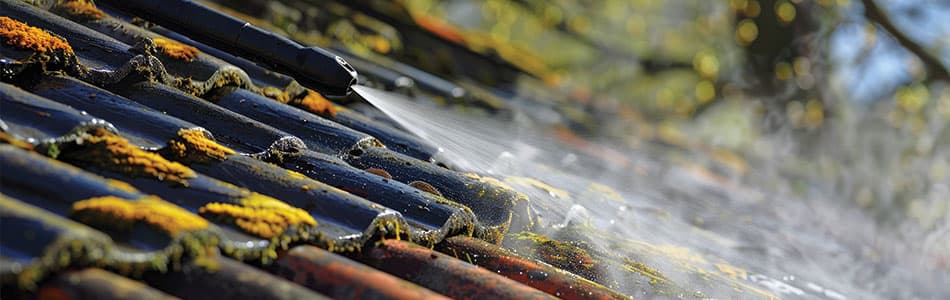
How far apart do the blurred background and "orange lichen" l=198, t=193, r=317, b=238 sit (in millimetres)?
1698

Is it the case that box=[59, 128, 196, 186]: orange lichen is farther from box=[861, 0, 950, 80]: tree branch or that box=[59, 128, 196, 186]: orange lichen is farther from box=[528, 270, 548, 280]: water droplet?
box=[861, 0, 950, 80]: tree branch

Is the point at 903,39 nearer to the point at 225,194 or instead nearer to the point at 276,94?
the point at 276,94

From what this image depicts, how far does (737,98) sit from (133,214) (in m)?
22.7

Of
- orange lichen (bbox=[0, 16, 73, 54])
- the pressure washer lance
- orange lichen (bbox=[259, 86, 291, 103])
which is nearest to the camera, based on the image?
orange lichen (bbox=[0, 16, 73, 54])

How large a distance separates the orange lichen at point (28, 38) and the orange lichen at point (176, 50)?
58 cm

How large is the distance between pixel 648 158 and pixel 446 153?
5.22m

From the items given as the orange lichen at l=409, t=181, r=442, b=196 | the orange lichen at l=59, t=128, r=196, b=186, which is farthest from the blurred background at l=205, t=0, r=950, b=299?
the orange lichen at l=59, t=128, r=196, b=186

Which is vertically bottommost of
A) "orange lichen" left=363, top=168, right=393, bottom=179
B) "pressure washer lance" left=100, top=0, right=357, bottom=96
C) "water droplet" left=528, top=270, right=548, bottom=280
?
"water droplet" left=528, top=270, right=548, bottom=280

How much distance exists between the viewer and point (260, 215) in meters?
2.25

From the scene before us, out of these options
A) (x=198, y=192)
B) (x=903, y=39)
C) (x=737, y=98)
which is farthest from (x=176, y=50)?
(x=737, y=98)

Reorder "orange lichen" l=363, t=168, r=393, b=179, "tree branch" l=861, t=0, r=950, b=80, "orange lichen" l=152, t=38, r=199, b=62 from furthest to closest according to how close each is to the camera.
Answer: "tree branch" l=861, t=0, r=950, b=80 → "orange lichen" l=152, t=38, r=199, b=62 → "orange lichen" l=363, t=168, r=393, b=179

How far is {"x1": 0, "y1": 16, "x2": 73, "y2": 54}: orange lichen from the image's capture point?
9.30 ft

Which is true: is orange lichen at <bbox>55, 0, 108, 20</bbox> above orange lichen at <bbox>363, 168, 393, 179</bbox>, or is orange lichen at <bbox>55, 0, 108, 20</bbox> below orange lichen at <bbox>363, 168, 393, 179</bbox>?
above

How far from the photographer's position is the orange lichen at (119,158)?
2.32m
